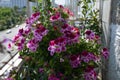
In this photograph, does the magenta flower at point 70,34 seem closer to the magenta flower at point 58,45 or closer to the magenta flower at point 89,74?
the magenta flower at point 58,45

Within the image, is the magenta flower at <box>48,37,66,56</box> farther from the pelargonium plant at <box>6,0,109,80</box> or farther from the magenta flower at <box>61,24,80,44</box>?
the magenta flower at <box>61,24,80,44</box>

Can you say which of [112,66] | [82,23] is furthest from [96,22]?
[112,66]

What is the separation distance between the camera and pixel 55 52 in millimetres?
2713

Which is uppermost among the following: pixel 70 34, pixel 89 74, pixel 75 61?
pixel 70 34

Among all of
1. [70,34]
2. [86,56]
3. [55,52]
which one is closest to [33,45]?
[55,52]

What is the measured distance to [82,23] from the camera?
15.1 feet

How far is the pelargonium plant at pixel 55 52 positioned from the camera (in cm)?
272

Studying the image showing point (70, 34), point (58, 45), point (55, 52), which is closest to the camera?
point (58, 45)

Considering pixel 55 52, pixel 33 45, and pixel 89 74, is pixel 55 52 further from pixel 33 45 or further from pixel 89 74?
pixel 89 74

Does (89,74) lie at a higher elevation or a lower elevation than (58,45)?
lower

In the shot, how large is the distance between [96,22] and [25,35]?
1586 millimetres

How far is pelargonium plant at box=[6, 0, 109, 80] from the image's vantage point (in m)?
2.72

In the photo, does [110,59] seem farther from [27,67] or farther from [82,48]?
[27,67]

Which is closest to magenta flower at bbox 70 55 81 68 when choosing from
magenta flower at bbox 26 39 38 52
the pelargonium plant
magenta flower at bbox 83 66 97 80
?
the pelargonium plant
